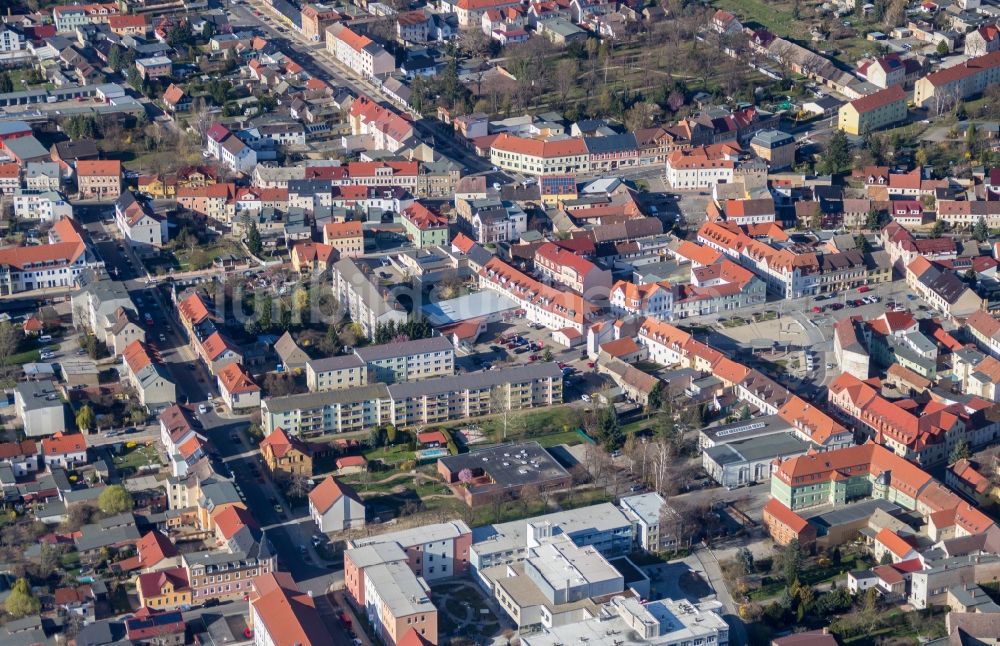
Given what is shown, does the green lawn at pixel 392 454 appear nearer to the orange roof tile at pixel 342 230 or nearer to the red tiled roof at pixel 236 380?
the red tiled roof at pixel 236 380

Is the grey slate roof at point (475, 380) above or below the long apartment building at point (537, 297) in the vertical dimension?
below

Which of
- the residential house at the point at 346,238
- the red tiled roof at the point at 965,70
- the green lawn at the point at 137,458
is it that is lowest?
the green lawn at the point at 137,458

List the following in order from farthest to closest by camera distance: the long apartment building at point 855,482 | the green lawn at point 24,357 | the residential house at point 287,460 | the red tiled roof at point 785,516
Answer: the green lawn at point 24,357 < the residential house at point 287,460 < the long apartment building at point 855,482 < the red tiled roof at point 785,516

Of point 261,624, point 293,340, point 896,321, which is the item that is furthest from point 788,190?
point 261,624

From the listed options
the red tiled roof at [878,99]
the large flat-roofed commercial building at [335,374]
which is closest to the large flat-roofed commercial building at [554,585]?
the large flat-roofed commercial building at [335,374]

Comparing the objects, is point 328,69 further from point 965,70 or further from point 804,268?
point 804,268

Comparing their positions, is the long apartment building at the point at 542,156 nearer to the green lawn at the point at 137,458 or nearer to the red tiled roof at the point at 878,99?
the red tiled roof at the point at 878,99

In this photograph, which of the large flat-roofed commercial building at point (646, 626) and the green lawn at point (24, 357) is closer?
the large flat-roofed commercial building at point (646, 626)

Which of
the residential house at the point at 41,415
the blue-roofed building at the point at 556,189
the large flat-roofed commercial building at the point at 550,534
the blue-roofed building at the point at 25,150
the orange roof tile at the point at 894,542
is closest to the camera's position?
the large flat-roofed commercial building at the point at 550,534

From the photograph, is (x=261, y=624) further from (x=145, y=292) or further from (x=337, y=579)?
(x=145, y=292)
